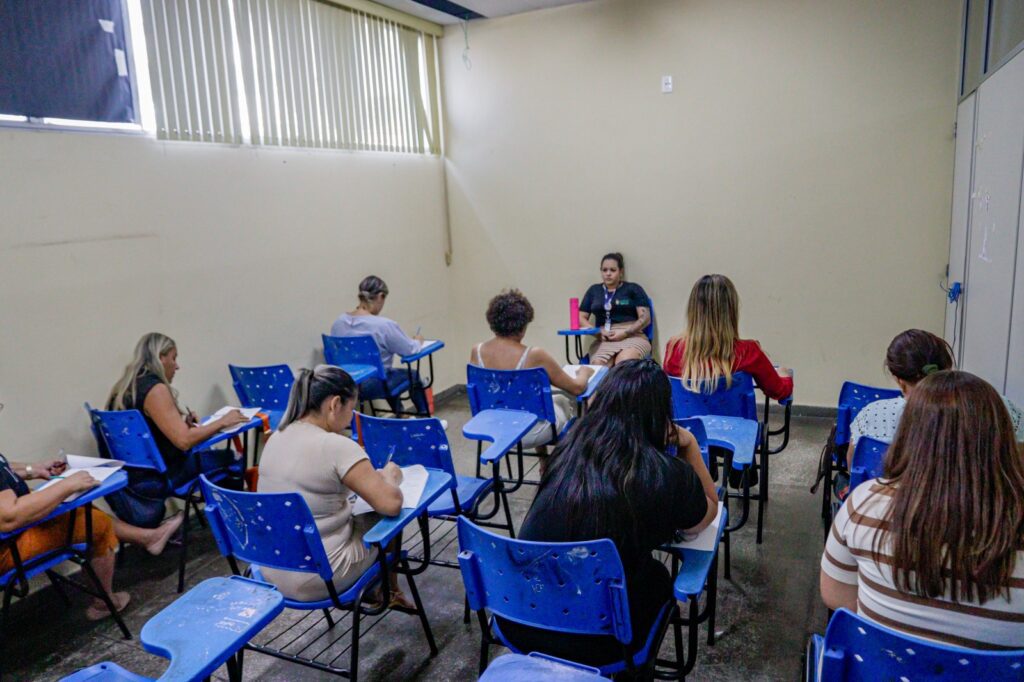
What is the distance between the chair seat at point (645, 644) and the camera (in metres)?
1.66

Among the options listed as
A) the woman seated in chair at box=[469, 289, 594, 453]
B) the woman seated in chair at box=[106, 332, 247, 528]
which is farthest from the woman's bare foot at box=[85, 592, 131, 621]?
the woman seated in chair at box=[469, 289, 594, 453]

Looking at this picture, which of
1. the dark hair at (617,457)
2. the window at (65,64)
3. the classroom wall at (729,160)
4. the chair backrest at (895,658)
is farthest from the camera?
the classroom wall at (729,160)

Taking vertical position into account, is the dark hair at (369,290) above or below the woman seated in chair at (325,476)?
above

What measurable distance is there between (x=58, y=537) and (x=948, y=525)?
2860 mm

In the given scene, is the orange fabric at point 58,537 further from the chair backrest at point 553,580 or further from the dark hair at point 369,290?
the dark hair at point 369,290

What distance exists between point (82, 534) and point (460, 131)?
4180 mm

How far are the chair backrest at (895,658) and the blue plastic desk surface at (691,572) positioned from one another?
0.37 m

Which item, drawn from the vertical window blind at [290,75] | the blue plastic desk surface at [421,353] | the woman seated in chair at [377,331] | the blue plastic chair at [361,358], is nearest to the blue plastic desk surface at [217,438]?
the blue plastic chair at [361,358]

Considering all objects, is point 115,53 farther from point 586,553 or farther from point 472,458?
point 586,553

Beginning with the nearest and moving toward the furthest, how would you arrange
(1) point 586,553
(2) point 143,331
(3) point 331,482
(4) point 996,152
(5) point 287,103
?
(1) point 586,553 < (3) point 331,482 < (4) point 996,152 < (2) point 143,331 < (5) point 287,103

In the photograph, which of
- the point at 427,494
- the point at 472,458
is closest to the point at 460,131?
the point at 472,458

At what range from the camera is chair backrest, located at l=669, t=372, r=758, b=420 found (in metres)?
2.96

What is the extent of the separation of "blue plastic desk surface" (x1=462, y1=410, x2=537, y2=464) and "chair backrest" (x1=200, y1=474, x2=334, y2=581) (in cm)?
71

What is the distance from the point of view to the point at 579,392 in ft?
11.5
